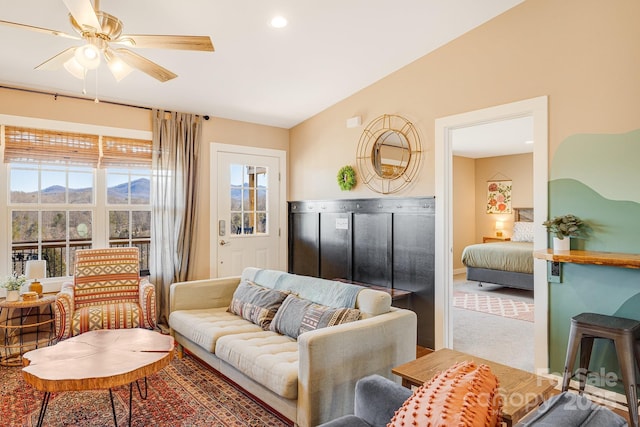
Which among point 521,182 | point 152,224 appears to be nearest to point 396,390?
point 152,224

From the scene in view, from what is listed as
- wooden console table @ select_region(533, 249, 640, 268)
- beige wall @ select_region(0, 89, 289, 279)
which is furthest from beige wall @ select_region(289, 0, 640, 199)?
beige wall @ select_region(0, 89, 289, 279)

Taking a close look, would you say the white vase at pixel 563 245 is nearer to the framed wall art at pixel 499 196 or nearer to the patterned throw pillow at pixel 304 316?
the patterned throw pillow at pixel 304 316

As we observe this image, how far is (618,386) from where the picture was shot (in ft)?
8.96

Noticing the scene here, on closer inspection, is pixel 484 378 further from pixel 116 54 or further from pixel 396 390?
pixel 116 54

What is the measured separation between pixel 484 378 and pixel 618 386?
7.86 ft

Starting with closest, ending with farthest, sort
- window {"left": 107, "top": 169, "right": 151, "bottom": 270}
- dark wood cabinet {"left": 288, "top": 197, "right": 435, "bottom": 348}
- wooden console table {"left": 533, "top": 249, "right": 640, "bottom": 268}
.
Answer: wooden console table {"left": 533, "top": 249, "right": 640, "bottom": 268}, dark wood cabinet {"left": 288, "top": 197, "right": 435, "bottom": 348}, window {"left": 107, "top": 169, "right": 151, "bottom": 270}

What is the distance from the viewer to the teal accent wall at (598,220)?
2.67 metres

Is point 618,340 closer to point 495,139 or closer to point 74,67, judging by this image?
point 74,67

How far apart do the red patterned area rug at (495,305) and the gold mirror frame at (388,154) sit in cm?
241

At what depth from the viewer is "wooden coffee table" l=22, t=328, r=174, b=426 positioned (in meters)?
2.05

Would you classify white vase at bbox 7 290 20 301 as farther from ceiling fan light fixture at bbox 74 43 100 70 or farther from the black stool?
the black stool

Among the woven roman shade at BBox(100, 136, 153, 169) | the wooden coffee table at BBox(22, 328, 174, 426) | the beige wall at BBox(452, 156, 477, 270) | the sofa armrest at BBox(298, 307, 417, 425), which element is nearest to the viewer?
the wooden coffee table at BBox(22, 328, 174, 426)

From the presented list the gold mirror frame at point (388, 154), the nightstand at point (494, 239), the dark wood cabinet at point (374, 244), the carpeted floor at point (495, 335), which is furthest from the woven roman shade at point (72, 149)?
the nightstand at point (494, 239)

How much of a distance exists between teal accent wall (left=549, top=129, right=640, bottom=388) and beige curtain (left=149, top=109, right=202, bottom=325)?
3696 millimetres
